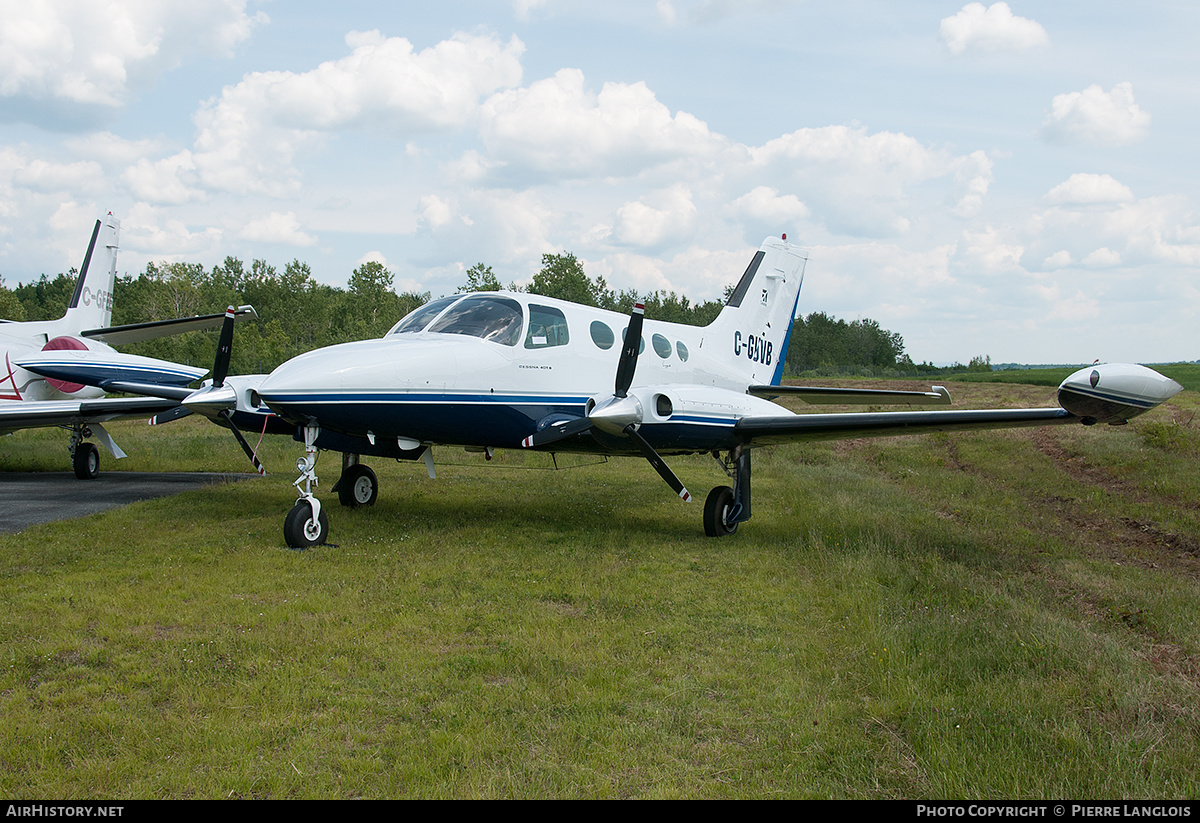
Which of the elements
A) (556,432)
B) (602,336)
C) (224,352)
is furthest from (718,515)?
(224,352)

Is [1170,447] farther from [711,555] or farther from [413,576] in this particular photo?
[413,576]

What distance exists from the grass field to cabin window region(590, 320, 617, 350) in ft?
9.04

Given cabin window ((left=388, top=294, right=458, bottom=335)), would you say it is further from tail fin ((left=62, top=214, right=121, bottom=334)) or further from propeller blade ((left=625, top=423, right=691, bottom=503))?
tail fin ((left=62, top=214, right=121, bottom=334))

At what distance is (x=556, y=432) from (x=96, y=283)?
52.4ft

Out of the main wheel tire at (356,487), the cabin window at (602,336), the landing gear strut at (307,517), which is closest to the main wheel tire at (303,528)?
the landing gear strut at (307,517)

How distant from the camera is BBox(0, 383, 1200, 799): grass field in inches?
164

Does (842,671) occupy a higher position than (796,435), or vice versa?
(796,435)

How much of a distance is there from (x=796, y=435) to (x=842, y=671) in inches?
234

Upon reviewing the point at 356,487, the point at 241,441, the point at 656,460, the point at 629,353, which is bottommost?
the point at 356,487

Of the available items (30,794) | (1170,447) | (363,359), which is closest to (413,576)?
(363,359)

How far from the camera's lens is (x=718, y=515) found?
1135 cm

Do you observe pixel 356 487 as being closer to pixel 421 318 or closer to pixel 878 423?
pixel 421 318

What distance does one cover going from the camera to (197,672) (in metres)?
5.46
